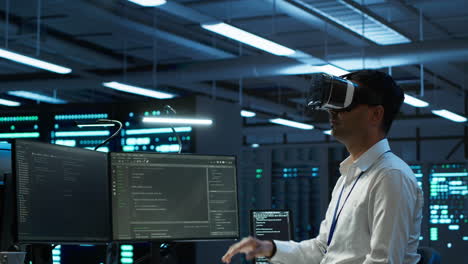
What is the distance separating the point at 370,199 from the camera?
1.85m

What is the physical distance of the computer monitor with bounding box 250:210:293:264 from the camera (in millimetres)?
3307

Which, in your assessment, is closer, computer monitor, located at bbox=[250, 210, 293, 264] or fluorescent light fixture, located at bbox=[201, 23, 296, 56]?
computer monitor, located at bbox=[250, 210, 293, 264]

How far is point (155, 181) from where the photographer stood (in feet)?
9.49

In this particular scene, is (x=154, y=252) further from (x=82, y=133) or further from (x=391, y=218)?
(x=82, y=133)

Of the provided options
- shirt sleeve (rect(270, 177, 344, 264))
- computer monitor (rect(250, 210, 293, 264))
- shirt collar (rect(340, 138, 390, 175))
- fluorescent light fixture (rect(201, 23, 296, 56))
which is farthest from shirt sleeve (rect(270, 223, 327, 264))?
fluorescent light fixture (rect(201, 23, 296, 56))

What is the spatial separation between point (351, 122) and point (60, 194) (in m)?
1.07

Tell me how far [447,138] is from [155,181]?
15.0 metres

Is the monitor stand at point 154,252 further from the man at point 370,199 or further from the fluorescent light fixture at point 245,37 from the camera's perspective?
the fluorescent light fixture at point 245,37

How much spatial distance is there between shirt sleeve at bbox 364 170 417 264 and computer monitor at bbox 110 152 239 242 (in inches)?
47.9

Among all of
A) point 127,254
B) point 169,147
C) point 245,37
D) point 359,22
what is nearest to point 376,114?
point 169,147

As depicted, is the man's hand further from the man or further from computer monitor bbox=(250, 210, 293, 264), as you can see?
computer monitor bbox=(250, 210, 293, 264)

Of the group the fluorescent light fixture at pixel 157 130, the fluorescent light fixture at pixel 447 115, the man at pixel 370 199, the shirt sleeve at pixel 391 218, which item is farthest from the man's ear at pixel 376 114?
the fluorescent light fixture at pixel 447 115

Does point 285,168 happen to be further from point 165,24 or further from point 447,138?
point 447,138

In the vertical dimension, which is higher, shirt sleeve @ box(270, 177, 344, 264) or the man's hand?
the man's hand
